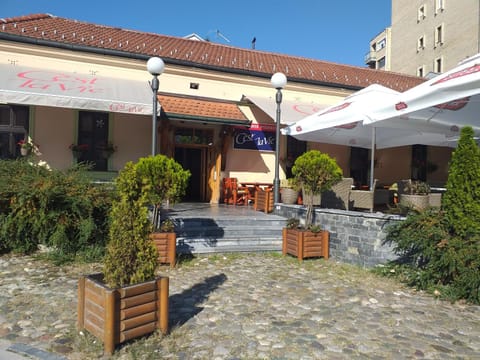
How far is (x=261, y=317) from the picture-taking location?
15.4 feet

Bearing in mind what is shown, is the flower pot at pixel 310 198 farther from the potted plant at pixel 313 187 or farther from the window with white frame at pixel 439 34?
the window with white frame at pixel 439 34

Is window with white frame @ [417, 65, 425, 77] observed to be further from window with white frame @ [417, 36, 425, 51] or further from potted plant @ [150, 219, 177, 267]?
potted plant @ [150, 219, 177, 267]

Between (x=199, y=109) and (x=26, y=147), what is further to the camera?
(x=199, y=109)

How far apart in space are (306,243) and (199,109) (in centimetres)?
625

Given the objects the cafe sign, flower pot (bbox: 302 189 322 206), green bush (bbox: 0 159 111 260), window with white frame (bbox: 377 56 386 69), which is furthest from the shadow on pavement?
window with white frame (bbox: 377 56 386 69)

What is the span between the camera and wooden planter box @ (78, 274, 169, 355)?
3.62 m

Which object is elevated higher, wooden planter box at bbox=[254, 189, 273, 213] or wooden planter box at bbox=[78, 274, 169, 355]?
wooden planter box at bbox=[254, 189, 273, 213]

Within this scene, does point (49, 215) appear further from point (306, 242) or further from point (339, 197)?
point (339, 197)

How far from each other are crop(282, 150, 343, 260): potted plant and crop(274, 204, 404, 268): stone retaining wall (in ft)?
0.88

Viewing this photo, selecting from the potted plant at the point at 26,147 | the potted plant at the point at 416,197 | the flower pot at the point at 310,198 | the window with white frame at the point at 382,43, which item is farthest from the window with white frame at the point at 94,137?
the window with white frame at the point at 382,43

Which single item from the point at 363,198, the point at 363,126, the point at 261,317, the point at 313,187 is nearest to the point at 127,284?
the point at 261,317

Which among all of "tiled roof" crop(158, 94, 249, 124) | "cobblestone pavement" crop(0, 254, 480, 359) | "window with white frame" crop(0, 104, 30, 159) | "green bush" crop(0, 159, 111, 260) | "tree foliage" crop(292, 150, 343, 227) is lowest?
"cobblestone pavement" crop(0, 254, 480, 359)

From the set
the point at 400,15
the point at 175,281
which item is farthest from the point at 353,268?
the point at 400,15

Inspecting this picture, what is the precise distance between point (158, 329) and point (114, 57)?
10.5m
